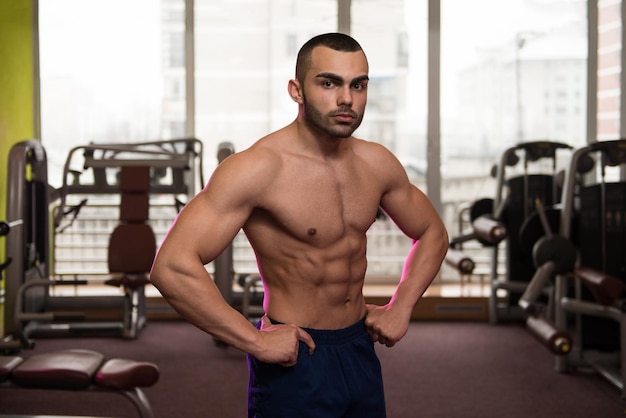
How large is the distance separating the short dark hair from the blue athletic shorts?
518 millimetres

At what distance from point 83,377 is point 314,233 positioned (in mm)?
1289

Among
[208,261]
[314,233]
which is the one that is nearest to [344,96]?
[314,233]

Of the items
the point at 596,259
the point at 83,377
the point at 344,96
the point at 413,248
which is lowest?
the point at 83,377

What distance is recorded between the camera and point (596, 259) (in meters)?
4.13

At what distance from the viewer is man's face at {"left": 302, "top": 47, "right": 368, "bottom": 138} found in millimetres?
1506

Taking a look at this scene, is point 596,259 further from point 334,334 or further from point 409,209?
point 334,334

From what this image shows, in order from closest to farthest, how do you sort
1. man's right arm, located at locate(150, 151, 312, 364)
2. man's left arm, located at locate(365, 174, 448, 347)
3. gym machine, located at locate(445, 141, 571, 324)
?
man's right arm, located at locate(150, 151, 312, 364) < man's left arm, located at locate(365, 174, 448, 347) < gym machine, located at locate(445, 141, 571, 324)

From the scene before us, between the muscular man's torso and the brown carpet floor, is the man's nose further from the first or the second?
the brown carpet floor

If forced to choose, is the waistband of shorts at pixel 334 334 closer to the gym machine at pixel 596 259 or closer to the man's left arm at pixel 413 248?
the man's left arm at pixel 413 248

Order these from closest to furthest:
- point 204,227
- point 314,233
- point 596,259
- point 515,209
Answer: point 204,227 → point 314,233 → point 596,259 → point 515,209

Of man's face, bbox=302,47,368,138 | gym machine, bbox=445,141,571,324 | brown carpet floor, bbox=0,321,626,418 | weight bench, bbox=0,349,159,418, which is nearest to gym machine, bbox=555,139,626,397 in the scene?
brown carpet floor, bbox=0,321,626,418

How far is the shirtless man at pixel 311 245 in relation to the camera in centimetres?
148

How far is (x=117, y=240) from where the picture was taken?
187 inches

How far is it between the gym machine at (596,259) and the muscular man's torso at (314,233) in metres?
2.38
